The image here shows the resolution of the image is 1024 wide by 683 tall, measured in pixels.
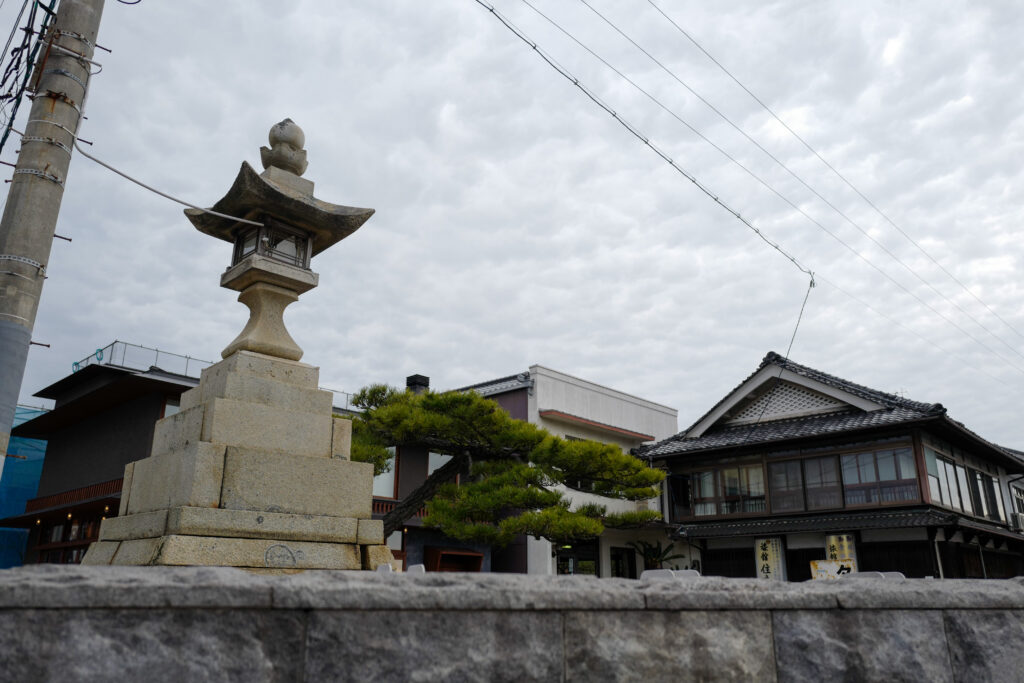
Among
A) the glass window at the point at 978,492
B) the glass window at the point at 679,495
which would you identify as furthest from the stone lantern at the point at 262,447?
the glass window at the point at 978,492

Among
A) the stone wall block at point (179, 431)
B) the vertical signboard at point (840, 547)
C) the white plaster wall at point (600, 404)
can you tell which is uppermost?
the white plaster wall at point (600, 404)

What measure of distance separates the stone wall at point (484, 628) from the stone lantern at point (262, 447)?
11.6 ft

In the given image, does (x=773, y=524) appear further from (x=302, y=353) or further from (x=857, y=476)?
(x=302, y=353)

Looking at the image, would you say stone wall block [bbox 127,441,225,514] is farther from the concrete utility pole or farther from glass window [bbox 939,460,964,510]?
glass window [bbox 939,460,964,510]

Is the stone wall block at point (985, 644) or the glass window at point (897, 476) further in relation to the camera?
the glass window at point (897, 476)

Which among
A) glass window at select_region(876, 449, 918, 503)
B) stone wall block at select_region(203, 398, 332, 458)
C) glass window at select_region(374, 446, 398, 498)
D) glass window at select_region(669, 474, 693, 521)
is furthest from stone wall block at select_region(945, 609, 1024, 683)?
glass window at select_region(669, 474, 693, 521)

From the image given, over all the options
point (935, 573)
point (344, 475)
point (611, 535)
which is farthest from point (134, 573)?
point (611, 535)

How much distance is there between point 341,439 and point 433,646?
478 cm

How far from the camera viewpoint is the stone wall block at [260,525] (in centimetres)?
579

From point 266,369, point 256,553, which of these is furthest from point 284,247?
point 256,553

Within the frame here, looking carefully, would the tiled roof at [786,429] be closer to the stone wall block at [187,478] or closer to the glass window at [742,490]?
the glass window at [742,490]

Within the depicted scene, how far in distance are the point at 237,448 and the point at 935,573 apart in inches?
755

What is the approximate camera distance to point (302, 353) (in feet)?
24.6

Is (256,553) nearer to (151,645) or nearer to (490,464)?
(151,645)
